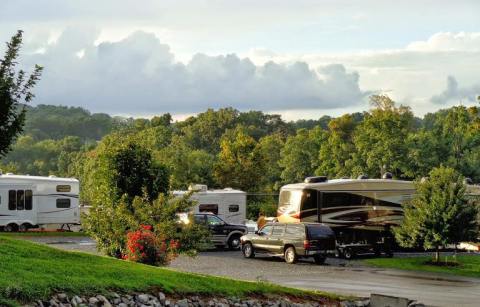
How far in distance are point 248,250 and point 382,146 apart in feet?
88.8

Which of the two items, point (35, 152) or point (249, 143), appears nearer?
point (249, 143)

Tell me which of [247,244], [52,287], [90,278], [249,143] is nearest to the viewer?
[52,287]

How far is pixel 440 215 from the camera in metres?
34.8

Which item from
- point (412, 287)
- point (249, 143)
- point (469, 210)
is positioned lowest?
point (412, 287)

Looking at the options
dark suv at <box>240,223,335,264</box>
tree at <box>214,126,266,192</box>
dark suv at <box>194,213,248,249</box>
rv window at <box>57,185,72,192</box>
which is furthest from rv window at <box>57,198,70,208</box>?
tree at <box>214,126,266,192</box>

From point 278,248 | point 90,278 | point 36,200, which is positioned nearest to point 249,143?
point 36,200

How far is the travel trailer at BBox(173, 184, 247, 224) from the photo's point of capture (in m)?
49.4

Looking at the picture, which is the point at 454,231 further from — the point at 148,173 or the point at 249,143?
the point at 249,143

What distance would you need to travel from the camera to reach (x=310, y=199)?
4097cm

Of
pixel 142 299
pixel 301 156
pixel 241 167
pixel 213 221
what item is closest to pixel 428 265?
pixel 213 221

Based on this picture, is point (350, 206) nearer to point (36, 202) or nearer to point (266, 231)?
point (266, 231)

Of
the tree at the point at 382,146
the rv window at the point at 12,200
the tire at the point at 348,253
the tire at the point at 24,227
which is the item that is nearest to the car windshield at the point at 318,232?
the tire at the point at 348,253

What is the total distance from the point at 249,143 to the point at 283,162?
6507mm

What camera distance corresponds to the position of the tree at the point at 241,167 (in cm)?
7069
